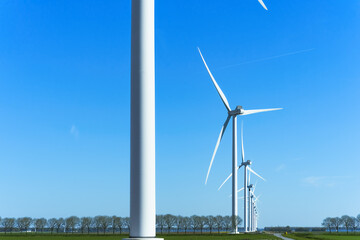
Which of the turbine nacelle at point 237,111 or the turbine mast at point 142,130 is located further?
the turbine nacelle at point 237,111

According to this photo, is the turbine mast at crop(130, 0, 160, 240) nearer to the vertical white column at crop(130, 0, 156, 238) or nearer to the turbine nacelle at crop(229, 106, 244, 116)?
the vertical white column at crop(130, 0, 156, 238)

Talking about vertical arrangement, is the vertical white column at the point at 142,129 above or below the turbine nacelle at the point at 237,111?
below

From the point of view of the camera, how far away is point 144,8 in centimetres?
1535

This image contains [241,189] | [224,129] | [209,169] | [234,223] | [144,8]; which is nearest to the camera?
[144,8]

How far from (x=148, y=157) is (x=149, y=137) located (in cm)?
63

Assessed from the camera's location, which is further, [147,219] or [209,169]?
[209,169]

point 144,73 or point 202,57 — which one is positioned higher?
point 202,57

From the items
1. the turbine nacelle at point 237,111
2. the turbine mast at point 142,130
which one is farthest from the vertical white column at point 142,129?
the turbine nacelle at point 237,111

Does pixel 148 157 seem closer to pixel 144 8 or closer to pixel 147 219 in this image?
pixel 147 219

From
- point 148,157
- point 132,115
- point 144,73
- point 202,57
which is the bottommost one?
point 148,157

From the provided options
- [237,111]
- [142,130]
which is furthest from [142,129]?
[237,111]

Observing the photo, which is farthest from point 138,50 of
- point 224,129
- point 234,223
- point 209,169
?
point 234,223

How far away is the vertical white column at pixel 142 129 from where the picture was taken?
14336 mm

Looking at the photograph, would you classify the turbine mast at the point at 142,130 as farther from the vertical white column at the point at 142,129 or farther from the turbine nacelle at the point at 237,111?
the turbine nacelle at the point at 237,111
